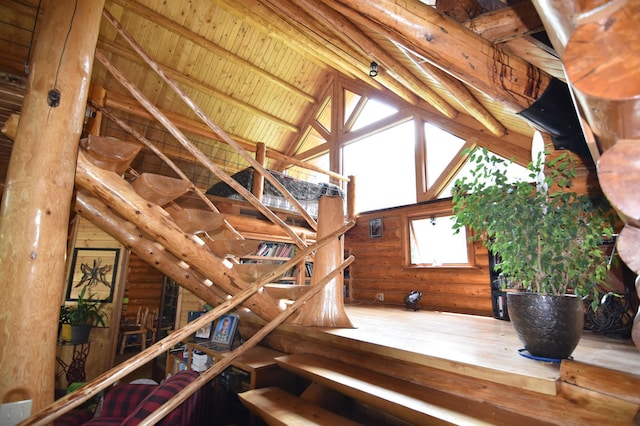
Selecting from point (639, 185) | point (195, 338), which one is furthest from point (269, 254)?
point (639, 185)

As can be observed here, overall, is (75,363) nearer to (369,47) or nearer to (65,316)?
(65,316)

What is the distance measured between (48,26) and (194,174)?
5.80 m

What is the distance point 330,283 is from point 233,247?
891 millimetres

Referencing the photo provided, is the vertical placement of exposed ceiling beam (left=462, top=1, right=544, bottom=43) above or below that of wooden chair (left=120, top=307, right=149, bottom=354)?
above

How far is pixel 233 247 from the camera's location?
7.43 ft

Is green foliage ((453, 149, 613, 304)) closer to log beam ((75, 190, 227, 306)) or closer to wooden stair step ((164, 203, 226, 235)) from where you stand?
wooden stair step ((164, 203, 226, 235))

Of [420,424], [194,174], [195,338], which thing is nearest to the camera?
[420,424]

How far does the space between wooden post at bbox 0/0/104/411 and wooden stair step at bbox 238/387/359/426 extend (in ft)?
3.30

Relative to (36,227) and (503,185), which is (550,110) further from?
(36,227)

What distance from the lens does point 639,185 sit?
810 mm

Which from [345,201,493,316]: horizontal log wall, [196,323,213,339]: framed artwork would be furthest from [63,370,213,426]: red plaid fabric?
[345,201,493,316]: horizontal log wall

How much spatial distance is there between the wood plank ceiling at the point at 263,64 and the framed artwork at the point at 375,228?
7.35ft

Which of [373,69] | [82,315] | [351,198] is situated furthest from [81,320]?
[373,69]

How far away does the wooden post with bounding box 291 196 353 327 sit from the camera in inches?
102
